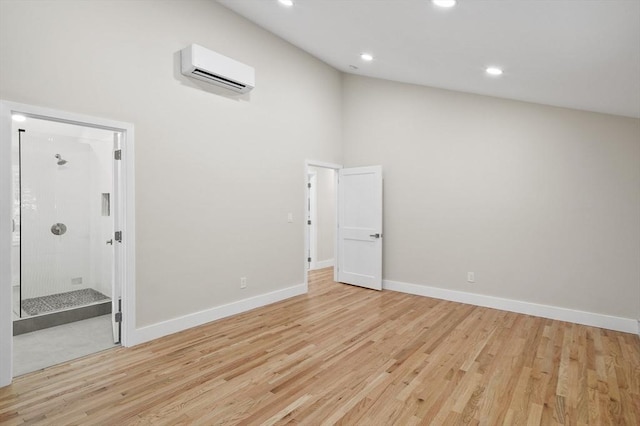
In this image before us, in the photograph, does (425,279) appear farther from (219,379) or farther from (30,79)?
(30,79)

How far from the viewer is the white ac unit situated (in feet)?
11.3

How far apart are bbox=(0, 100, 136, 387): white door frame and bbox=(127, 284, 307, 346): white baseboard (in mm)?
127

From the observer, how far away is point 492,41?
8.55ft

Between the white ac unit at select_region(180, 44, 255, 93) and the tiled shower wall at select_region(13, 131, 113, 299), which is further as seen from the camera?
the tiled shower wall at select_region(13, 131, 113, 299)

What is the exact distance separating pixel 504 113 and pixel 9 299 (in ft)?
18.3

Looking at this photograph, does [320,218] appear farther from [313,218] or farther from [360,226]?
[360,226]

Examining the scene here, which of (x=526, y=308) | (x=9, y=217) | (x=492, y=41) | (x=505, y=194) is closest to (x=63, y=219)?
(x=9, y=217)

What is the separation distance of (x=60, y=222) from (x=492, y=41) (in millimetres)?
5545

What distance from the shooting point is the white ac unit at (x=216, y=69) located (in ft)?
11.3

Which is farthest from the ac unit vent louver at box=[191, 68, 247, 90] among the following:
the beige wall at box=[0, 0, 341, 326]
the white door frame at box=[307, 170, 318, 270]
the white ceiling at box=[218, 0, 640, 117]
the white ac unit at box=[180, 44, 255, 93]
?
the white door frame at box=[307, 170, 318, 270]

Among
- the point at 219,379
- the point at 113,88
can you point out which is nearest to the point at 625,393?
the point at 219,379

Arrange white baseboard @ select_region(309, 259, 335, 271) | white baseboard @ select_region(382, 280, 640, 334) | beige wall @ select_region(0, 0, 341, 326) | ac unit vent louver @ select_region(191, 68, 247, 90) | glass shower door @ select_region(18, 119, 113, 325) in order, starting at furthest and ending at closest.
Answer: white baseboard @ select_region(309, 259, 335, 271) < glass shower door @ select_region(18, 119, 113, 325) < white baseboard @ select_region(382, 280, 640, 334) < ac unit vent louver @ select_region(191, 68, 247, 90) < beige wall @ select_region(0, 0, 341, 326)

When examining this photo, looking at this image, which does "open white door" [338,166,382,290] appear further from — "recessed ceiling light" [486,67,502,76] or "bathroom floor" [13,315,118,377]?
"bathroom floor" [13,315,118,377]

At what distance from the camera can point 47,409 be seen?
2.20m
